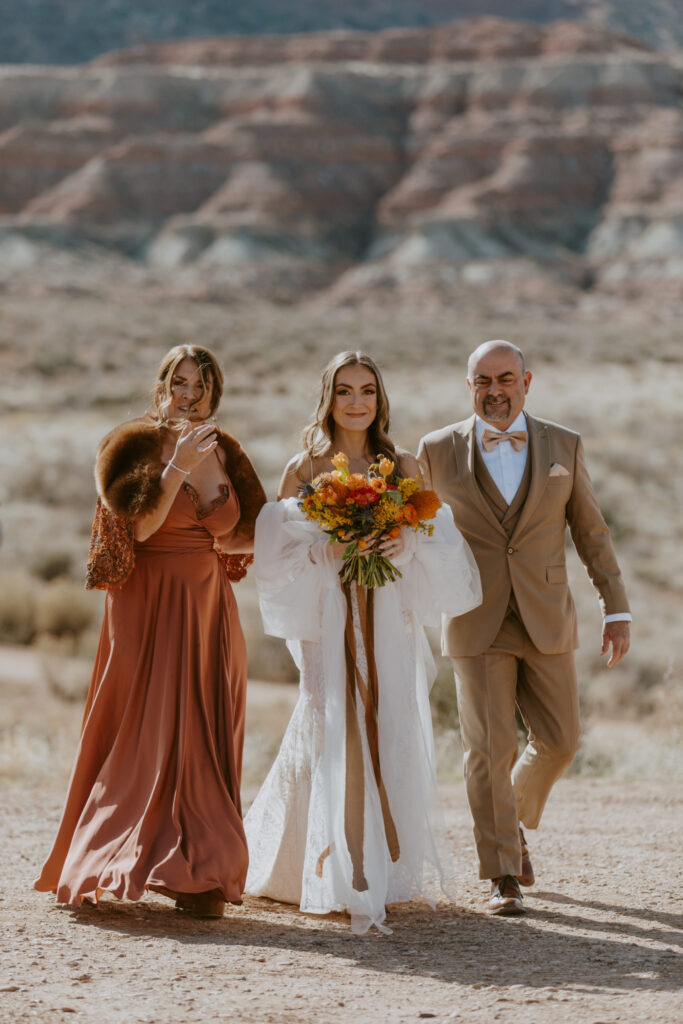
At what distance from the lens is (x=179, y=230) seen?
73.1m

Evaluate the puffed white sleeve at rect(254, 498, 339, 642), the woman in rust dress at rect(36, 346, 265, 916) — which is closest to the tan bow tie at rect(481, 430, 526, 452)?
the puffed white sleeve at rect(254, 498, 339, 642)

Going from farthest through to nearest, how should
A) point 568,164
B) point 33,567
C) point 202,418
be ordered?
point 568,164
point 33,567
point 202,418

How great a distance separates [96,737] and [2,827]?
231cm

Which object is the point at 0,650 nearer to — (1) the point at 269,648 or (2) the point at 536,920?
(1) the point at 269,648

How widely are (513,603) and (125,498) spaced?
1.63 meters

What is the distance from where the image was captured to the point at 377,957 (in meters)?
4.66

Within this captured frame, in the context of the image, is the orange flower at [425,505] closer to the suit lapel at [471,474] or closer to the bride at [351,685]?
the bride at [351,685]

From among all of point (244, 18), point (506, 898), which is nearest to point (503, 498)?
point (506, 898)

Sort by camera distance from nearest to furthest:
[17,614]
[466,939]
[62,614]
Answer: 1. [466,939]
2. [62,614]
3. [17,614]

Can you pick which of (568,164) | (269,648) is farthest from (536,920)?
(568,164)

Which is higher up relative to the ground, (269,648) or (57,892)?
(269,648)

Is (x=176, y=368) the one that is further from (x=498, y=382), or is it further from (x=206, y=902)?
(x=206, y=902)

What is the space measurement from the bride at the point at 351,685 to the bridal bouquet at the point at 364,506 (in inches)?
4.2

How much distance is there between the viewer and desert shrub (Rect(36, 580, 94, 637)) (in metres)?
14.5
